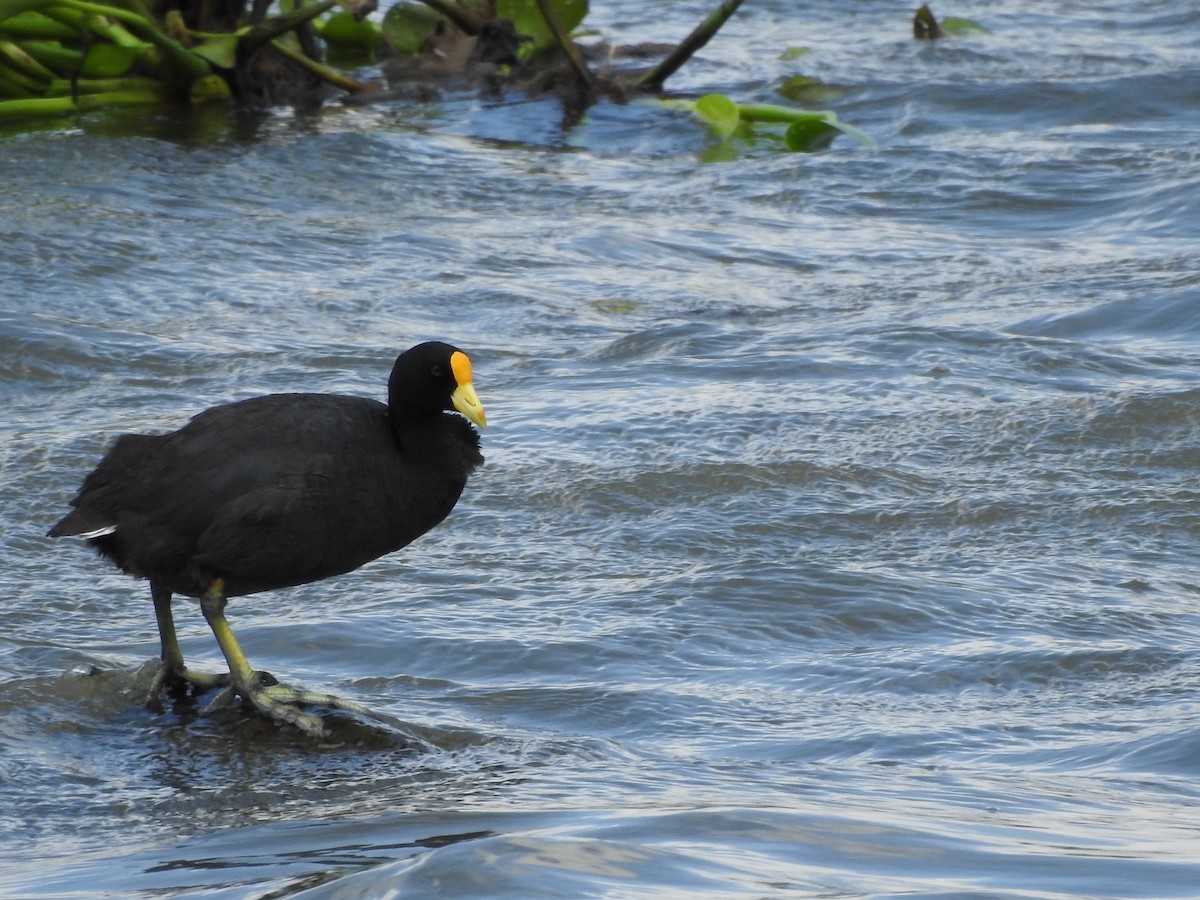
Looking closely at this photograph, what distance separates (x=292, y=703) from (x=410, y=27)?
25.4 ft

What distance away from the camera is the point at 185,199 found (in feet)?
26.7

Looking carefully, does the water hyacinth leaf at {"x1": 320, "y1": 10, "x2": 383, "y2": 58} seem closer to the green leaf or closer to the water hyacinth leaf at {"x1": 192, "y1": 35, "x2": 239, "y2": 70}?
the water hyacinth leaf at {"x1": 192, "y1": 35, "x2": 239, "y2": 70}

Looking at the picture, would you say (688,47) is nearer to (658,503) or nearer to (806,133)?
(806,133)

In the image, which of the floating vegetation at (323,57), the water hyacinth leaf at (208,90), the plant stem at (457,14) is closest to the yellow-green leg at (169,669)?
the floating vegetation at (323,57)

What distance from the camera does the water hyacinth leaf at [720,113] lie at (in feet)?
31.4

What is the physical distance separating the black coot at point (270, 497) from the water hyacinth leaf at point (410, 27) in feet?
23.9

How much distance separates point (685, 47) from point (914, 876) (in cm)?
775

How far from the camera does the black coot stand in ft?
12.1

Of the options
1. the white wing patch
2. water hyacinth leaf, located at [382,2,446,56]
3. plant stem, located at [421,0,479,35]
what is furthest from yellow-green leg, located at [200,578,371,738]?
water hyacinth leaf, located at [382,2,446,56]

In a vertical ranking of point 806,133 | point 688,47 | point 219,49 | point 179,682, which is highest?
point 219,49

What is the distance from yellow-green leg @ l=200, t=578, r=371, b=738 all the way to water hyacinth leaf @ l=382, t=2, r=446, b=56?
7.57 m

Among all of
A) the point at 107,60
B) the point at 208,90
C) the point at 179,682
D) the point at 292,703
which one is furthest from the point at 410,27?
the point at 292,703

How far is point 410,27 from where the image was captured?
35.7 ft

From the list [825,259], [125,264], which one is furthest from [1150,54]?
[125,264]
